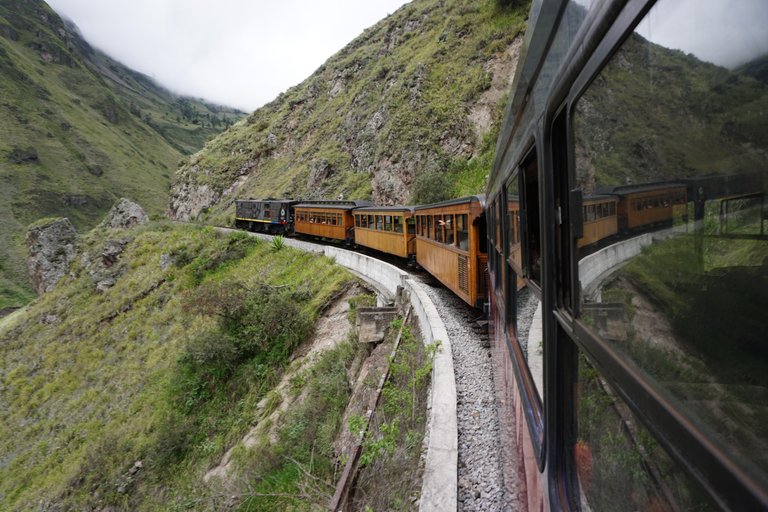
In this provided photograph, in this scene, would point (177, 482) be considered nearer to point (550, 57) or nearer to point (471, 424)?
point (471, 424)

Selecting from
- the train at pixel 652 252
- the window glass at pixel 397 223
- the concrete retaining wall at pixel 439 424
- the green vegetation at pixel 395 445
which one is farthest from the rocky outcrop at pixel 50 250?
the train at pixel 652 252

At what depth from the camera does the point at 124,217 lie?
44.9 metres

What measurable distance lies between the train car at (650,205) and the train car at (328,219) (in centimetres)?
2066

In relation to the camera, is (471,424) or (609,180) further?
(471,424)

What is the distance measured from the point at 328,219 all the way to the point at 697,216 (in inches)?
924

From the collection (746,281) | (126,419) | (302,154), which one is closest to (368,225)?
(126,419)

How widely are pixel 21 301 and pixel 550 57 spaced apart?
82.8 meters

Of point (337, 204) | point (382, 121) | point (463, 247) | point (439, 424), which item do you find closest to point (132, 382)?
point (337, 204)

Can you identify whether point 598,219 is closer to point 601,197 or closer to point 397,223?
point 601,197

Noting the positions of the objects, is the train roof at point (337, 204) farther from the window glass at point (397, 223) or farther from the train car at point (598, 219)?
the train car at point (598, 219)

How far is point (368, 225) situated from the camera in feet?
63.2

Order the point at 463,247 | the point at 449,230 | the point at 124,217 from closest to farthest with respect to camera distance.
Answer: the point at 463,247
the point at 449,230
the point at 124,217

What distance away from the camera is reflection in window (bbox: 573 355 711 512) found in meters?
1.00

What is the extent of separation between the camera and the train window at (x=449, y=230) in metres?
9.27
